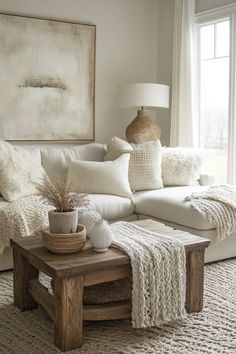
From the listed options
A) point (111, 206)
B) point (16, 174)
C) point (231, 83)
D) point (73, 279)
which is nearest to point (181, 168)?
point (111, 206)

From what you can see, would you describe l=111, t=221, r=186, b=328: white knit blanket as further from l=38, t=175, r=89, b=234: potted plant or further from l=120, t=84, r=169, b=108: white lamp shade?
l=120, t=84, r=169, b=108: white lamp shade

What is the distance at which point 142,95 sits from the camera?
4598mm

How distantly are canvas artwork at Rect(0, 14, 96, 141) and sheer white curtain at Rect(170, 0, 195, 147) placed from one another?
903mm

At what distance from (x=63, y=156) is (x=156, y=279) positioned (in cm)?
216

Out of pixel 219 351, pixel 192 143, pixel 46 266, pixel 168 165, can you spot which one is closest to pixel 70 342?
pixel 46 266

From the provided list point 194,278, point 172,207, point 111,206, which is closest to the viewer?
point 194,278

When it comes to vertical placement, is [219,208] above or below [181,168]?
below

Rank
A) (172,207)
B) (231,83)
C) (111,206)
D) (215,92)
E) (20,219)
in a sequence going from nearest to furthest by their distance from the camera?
1. (20,219)
2. (172,207)
3. (111,206)
4. (231,83)
5. (215,92)

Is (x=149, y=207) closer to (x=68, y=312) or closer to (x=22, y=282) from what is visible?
(x=22, y=282)

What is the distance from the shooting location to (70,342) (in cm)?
220

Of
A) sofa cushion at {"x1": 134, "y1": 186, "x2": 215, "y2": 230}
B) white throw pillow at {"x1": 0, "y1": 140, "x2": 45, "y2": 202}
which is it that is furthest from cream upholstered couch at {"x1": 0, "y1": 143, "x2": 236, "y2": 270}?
white throw pillow at {"x1": 0, "y1": 140, "x2": 45, "y2": 202}

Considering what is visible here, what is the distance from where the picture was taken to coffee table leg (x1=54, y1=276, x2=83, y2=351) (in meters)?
2.16

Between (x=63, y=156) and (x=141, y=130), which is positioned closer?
(x=63, y=156)

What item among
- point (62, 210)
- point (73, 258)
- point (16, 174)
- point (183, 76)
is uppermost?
point (183, 76)
